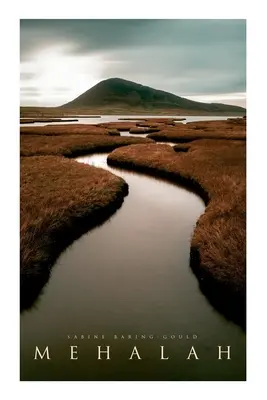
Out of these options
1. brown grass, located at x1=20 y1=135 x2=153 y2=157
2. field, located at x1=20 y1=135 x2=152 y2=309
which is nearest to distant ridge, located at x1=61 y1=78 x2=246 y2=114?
brown grass, located at x1=20 y1=135 x2=153 y2=157

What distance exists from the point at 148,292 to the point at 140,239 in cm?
419

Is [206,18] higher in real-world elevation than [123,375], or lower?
higher

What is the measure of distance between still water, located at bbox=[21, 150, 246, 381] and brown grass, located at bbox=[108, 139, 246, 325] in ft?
1.74

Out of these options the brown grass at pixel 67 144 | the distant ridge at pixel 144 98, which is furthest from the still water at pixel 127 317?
the brown grass at pixel 67 144

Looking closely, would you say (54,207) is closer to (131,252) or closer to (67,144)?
(131,252)

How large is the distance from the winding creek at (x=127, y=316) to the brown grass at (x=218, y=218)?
500 millimetres

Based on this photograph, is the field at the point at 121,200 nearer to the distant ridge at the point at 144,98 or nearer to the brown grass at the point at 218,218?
the brown grass at the point at 218,218

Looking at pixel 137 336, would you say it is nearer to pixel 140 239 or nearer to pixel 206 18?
pixel 140 239

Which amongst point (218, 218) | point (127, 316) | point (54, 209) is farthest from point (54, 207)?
point (127, 316)

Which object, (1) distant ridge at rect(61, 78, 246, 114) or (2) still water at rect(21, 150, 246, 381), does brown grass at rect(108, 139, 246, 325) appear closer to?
(2) still water at rect(21, 150, 246, 381)

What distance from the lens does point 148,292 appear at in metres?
12.4

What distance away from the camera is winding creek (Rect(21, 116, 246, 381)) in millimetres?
→ 9680
